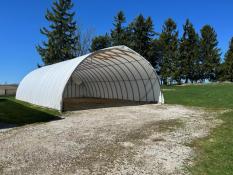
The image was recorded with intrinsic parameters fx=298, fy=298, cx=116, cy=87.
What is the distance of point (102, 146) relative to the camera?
9.88m

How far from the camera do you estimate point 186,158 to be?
8445 millimetres

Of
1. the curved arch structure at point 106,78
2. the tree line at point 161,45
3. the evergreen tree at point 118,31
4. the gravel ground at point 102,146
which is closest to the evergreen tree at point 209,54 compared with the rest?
the tree line at point 161,45

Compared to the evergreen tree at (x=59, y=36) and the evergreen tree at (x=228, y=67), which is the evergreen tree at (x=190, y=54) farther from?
the evergreen tree at (x=59, y=36)

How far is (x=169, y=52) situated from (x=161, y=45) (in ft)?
8.68

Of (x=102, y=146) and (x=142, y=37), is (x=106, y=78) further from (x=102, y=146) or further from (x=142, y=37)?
(x=142, y=37)

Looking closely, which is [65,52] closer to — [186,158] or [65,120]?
[65,120]

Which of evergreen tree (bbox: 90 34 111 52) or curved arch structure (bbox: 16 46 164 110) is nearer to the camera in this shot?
curved arch structure (bbox: 16 46 164 110)

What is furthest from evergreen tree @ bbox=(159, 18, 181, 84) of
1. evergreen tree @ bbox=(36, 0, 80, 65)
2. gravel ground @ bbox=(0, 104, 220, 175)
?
gravel ground @ bbox=(0, 104, 220, 175)

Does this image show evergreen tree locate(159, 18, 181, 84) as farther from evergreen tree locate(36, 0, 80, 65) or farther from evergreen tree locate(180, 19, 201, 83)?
evergreen tree locate(36, 0, 80, 65)

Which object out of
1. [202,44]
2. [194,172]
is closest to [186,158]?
[194,172]

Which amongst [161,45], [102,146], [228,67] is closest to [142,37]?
[161,45]

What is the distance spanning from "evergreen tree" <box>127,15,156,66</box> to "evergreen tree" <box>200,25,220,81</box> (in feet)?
36.6

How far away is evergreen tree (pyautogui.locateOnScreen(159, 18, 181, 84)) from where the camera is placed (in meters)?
58.2

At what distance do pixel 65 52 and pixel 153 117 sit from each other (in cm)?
4199
